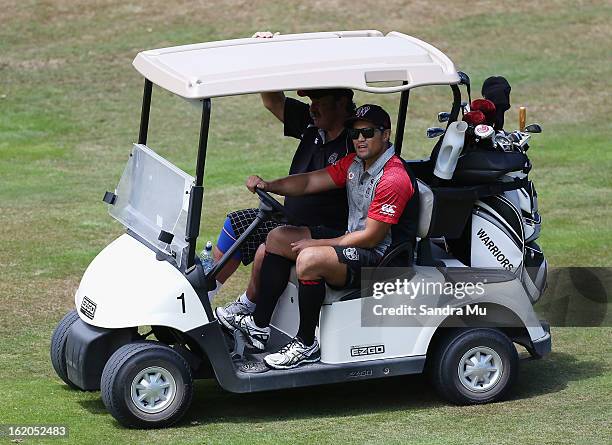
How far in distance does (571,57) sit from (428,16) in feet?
8.25

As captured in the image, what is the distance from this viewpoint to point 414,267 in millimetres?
6844

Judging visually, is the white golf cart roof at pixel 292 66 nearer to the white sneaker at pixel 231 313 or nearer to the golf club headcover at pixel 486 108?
the golf club headcover at pixel 486 108

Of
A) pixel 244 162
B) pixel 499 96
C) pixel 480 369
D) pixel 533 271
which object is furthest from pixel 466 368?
pixel 244 162

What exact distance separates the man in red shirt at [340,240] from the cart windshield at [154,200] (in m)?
0.38

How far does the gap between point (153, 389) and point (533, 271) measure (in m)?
2.16

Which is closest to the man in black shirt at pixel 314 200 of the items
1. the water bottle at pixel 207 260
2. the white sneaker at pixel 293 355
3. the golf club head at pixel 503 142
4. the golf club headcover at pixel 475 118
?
the water bottle at pixel 207 260

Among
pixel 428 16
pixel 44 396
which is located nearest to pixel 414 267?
pixel 44 396

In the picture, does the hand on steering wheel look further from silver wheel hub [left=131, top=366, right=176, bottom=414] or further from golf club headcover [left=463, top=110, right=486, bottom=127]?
golf club headcover [left=463, top=110, right=486, bottom=127]

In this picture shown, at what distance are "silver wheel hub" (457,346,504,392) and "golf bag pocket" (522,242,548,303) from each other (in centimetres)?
50

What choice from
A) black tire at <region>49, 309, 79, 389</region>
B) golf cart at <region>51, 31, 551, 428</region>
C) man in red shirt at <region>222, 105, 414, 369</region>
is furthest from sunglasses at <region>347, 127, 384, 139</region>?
black tire at <region>49, 309, 79, 389</region>

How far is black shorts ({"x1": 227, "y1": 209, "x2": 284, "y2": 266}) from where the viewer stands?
7250 millimetres

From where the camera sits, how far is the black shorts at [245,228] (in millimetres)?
7250

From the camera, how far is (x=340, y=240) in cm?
672

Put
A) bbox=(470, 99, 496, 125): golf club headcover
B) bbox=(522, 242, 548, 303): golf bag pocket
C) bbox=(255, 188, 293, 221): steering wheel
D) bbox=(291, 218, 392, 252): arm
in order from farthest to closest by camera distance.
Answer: bbox=(470, 99, 496, 125): golf club headcover < bbox=(522, 242, 548, 303): golf bag pocket < bbox=(291, 218, 392, 252): arm < bbox=(255, 188, 293, 221): steering wheel
